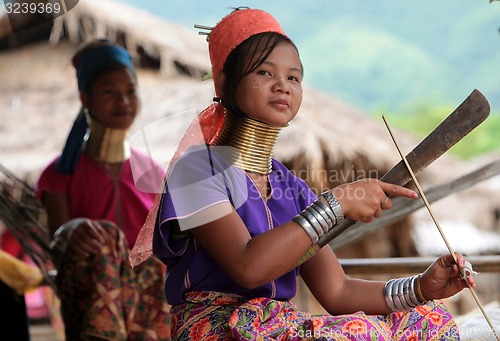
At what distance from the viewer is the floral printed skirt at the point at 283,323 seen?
186 centimetres

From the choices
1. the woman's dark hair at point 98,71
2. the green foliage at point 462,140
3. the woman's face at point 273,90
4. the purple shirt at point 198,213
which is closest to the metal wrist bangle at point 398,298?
the purple shirt at point 198,213

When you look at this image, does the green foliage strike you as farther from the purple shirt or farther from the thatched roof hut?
the purple shirt

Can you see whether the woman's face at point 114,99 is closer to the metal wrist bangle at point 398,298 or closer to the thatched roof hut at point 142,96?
the metal wrist bangle at point 398,298

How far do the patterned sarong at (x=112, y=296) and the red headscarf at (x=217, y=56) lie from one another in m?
1.23

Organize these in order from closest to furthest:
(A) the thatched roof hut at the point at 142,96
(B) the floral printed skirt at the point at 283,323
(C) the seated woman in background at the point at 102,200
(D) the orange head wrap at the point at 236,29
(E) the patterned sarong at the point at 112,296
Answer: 1. (B) the floral printed skirt at the point at 283,323
2. (D) the orange head wrap at the point at 236,29
3. (E) the patterned sarong at the point at 112,296
4. (C) the seated woman in background at the point at 102,200
5. (A) the thatched roof hut at the point at 142,96

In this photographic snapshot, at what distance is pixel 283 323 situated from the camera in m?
2.00

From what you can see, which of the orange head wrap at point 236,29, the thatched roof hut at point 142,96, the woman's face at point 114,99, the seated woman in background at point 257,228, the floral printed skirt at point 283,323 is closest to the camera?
the floral printed skirt at point 283,323

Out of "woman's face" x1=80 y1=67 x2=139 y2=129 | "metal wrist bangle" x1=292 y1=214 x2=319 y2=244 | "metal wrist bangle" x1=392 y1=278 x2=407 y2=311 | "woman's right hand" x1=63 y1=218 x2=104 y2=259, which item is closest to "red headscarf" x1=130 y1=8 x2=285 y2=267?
"metal wrist bangle" x1=292 y1=214 x2=319 y2=244

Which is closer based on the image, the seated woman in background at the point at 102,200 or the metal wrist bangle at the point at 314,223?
the metal wrist bangle at the point at 314,223

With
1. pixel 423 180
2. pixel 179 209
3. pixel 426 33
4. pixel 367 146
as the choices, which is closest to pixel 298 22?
pixel 426 33

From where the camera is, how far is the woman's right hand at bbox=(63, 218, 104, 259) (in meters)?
3.56

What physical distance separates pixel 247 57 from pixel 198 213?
0.48 m

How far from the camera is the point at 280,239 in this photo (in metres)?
1.95

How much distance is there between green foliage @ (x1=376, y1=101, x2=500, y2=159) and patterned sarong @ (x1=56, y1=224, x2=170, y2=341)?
2027 centimetres
